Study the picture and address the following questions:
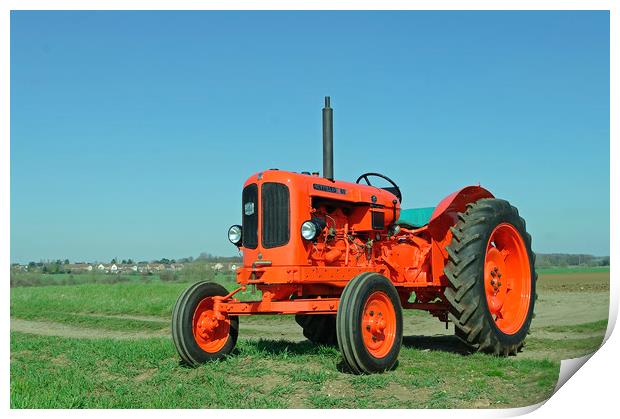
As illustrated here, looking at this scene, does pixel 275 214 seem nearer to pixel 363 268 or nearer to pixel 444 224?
pixel 363 268

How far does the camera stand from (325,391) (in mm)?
6355

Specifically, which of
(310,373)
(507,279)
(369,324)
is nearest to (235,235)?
(369,324)

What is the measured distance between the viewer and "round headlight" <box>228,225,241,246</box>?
8.48 metres

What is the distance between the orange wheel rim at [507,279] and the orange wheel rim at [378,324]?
168 centimetres

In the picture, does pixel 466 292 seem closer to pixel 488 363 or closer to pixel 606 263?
pixel 488 363

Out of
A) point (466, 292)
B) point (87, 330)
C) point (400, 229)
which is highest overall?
point (400, 229)

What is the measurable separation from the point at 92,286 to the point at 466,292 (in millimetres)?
20007

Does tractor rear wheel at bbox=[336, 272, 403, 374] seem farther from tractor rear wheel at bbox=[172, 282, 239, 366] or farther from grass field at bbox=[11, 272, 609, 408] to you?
tractor rear wheel at bbox=[172, 282, 239, 366]

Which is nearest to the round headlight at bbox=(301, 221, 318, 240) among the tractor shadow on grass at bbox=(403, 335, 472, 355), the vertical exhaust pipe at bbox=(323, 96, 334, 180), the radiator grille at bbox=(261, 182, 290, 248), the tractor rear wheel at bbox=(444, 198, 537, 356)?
the radiator grille at bbox=(261, 182, 290, 248)

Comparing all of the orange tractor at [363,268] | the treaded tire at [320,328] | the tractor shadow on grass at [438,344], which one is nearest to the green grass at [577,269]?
the orange tractor at [363,268]

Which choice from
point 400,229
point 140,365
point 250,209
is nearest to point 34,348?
point 140,365

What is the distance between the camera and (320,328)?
987cm

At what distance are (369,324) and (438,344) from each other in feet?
10.3

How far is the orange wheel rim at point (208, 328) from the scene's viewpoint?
27.2ft
